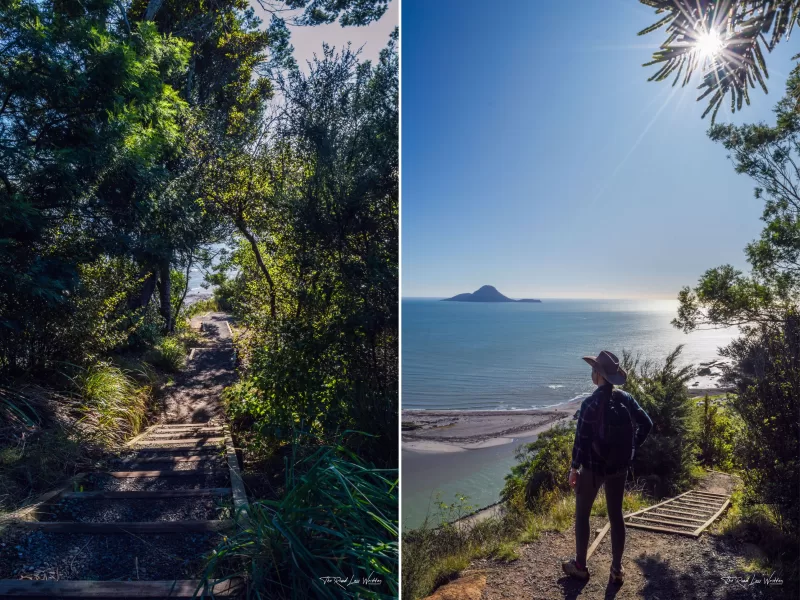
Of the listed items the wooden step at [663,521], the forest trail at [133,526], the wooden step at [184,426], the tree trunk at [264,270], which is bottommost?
the forest trail at [133,526]

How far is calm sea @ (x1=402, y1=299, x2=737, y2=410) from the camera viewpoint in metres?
1.24

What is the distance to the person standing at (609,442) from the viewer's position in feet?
3.95

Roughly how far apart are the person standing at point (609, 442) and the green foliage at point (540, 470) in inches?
1.6

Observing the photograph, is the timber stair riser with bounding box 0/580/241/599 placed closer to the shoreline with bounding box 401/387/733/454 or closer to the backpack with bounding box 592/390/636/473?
the shoreline with bounding box 401/387/733/454

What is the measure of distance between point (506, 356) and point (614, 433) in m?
0.30

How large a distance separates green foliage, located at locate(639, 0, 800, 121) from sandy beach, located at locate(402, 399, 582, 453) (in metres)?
0.83

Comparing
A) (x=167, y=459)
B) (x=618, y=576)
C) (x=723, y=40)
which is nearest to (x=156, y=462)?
(x=167, y=459)

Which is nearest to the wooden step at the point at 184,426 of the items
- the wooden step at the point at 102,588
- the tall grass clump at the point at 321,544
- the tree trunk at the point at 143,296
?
the tree trunk at the point at 143,296

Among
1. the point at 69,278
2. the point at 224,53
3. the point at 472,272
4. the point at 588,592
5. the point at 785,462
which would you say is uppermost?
the point at 224,53

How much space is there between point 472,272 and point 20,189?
3.87 meters

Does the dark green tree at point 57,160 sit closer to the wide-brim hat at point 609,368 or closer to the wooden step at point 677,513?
the wide-brim hat at point 609,368

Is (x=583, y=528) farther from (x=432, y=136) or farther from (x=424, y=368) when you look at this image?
(x=432, y=136)

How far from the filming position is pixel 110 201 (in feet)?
14.8

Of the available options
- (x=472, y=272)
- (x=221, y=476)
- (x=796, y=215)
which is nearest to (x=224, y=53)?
(x=221, y=476)
